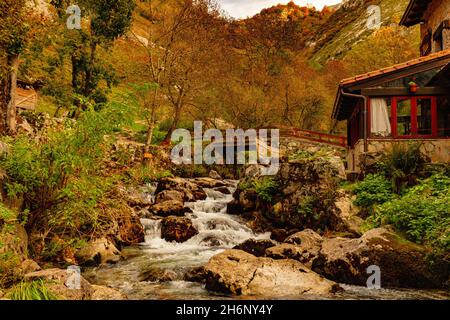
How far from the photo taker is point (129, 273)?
10.2 meters

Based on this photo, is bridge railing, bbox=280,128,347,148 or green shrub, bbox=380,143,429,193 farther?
bridge railing, bbox=280,128,347,148

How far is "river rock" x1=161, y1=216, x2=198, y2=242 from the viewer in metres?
14.2

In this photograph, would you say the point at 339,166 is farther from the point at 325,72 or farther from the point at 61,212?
the point at 325,72

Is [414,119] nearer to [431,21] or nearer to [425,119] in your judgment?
[425,119]

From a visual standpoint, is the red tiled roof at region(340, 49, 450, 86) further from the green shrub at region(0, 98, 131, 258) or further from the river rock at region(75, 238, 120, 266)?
the green shrub at region(0, 98, 131, 258)

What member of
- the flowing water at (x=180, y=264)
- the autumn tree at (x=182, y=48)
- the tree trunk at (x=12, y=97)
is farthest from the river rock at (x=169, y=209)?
the autumn tree at (x=182, y=48)

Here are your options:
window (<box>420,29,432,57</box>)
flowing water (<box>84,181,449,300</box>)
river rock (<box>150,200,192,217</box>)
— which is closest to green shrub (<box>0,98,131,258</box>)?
flowing water (<box>84,181,449,300</box>)

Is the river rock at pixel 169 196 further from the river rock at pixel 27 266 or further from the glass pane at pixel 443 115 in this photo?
the glass pane at pixel 443 115

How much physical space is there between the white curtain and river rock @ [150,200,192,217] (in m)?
8.83

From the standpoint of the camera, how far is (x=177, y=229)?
14.4 meters

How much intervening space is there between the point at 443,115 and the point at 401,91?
2.56 meters

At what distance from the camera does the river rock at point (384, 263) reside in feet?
28.7

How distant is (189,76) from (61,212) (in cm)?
2296

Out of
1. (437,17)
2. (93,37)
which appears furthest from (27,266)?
(93,37)
